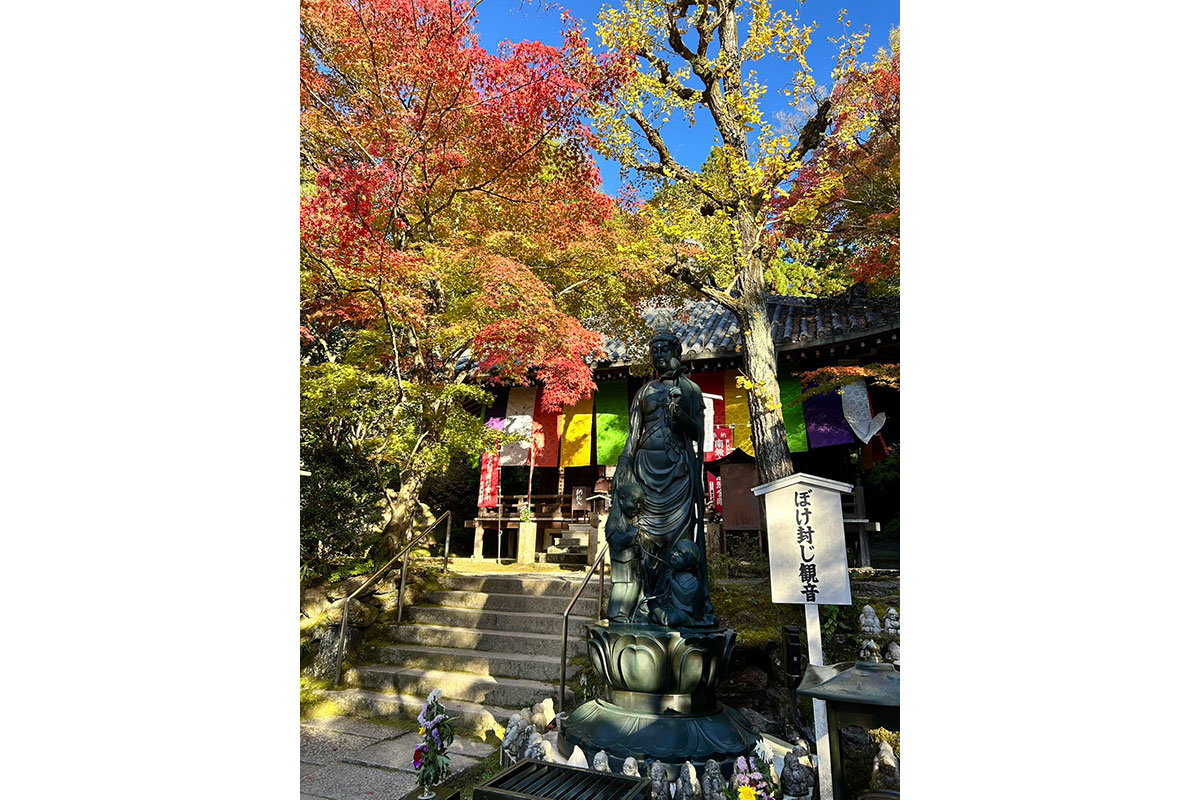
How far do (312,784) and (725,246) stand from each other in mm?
5209

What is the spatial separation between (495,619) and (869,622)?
2905 millimetres

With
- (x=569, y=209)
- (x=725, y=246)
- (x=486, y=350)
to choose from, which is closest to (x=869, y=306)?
(x=725, y=246)

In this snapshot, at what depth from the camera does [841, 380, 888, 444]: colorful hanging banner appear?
6.34 meters

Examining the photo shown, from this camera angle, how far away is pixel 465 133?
5.05 meters

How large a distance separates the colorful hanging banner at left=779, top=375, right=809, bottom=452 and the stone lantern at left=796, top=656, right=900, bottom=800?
4.48m

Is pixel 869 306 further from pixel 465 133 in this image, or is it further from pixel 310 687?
pixel 310 687

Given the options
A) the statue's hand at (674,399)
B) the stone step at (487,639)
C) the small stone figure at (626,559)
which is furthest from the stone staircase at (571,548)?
the statue's hand at (674,399)

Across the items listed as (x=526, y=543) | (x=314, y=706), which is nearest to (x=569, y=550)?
(x=526, y=543)

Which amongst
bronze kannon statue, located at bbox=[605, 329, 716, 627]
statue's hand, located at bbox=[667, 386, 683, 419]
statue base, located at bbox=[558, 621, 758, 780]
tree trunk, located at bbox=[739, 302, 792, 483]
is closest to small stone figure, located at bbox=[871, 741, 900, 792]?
statue base, located at bbox=[558, 621, 758, 780]

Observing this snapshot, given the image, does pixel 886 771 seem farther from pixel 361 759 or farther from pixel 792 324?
pixel 792 324

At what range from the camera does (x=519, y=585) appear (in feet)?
17.9

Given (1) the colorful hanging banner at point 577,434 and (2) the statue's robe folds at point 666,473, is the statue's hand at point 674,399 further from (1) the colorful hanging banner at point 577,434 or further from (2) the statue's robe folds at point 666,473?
(1) the colorful hanging banner at point 577,434

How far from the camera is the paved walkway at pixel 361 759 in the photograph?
314 cm

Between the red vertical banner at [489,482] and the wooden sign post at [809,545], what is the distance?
17.0 ft
